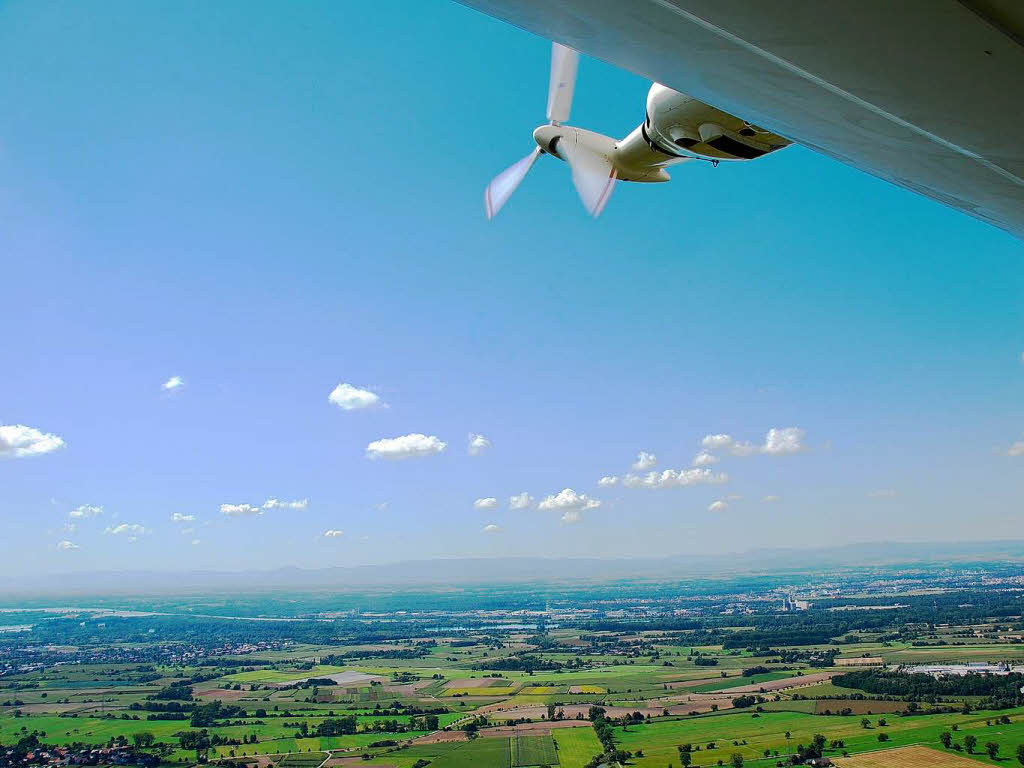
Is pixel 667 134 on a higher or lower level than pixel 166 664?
higher

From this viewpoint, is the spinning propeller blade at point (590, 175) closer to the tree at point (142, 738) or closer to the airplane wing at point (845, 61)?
the airplane wing at point (845, 61)

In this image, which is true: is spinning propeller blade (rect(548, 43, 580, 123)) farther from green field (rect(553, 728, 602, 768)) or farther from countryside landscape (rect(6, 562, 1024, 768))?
green field (rect(553, 728, 602, 768))

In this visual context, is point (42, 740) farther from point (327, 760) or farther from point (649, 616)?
point (649, 616)

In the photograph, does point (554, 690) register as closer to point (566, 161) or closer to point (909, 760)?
point (909, 760)

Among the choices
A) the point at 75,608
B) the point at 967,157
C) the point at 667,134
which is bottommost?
the point at 75,608

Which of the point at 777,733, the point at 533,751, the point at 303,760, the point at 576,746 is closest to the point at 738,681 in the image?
the point at 777,733

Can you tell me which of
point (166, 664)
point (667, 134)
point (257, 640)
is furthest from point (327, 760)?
point (257, 640)
